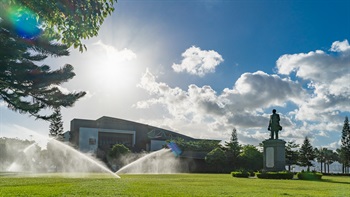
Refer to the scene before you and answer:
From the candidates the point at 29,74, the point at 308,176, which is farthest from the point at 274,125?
the point at 29,74

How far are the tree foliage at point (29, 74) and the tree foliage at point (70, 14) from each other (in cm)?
1841

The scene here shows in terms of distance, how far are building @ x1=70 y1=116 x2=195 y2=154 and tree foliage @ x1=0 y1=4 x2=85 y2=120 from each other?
58.3m

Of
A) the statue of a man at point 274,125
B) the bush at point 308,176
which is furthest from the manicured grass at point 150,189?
the statue of a man at point 274,125

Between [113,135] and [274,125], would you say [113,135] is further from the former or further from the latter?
[274,125]

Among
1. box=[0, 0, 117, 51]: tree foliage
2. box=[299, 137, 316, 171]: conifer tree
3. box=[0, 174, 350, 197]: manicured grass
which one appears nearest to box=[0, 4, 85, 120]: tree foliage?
box=[0, 174, 350, 197]: manicured grass

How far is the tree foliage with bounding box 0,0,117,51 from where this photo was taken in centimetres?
755

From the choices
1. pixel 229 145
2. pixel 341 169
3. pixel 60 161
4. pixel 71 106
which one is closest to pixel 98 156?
pixel 60 161

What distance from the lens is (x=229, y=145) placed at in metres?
74.6

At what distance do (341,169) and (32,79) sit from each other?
99.7m

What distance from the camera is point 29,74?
26.6 meters

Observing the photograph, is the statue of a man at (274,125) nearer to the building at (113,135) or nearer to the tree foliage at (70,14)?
the tree foliage at (70,14)

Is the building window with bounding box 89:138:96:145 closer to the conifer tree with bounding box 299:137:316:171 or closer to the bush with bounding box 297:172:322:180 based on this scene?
the conifer tree with bounding box 299:137:316:171

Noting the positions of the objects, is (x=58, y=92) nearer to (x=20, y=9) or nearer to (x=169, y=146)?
(x=20, y=9)

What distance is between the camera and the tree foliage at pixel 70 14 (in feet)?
24.8
